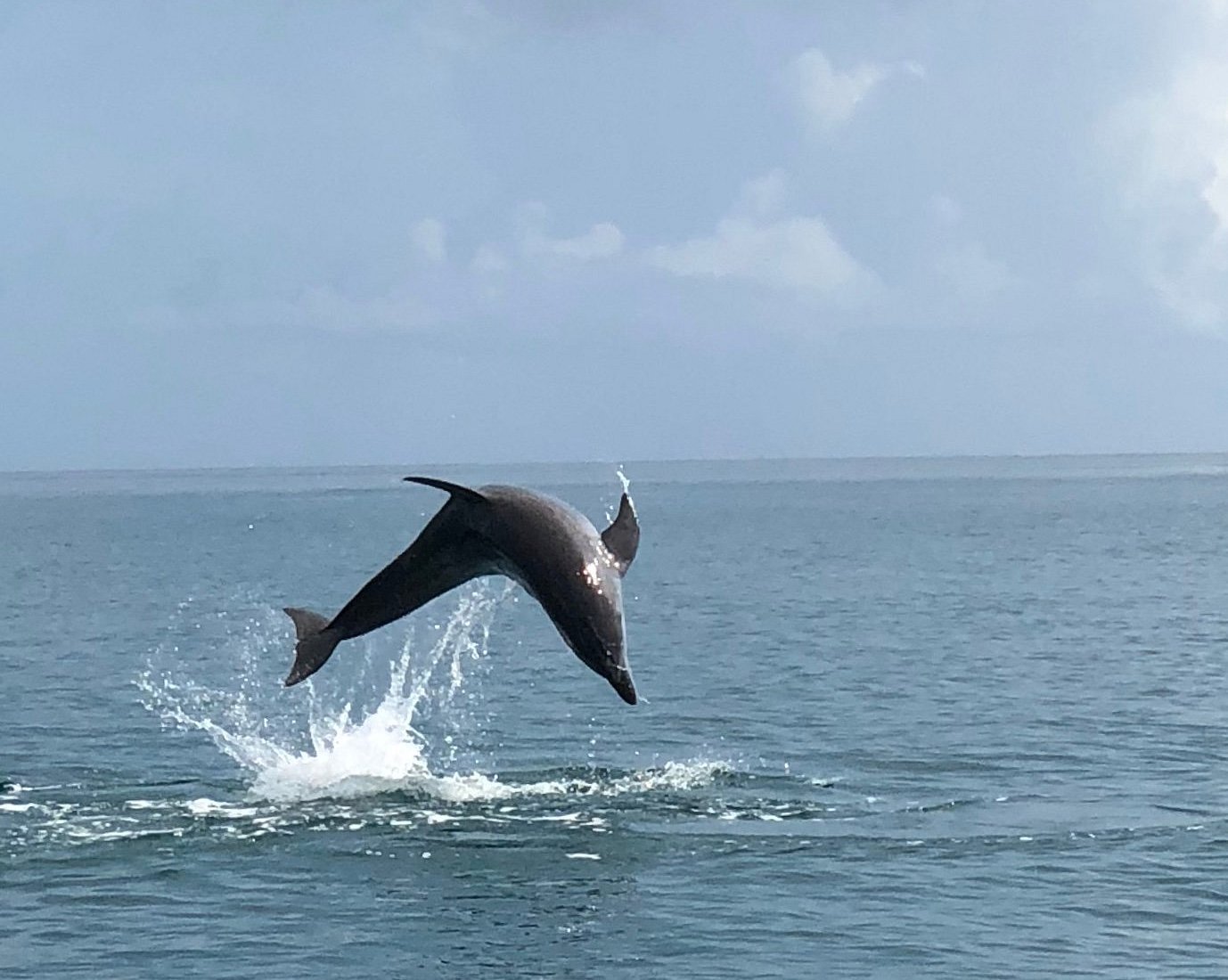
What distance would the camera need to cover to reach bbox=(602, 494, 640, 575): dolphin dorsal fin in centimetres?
2250

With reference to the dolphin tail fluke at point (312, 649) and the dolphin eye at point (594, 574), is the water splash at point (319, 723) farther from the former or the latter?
Answer: the dolphin eye at point (594, 574)

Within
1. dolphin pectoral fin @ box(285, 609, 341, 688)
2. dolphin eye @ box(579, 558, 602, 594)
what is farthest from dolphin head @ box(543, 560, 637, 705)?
dolphin pectoral fin @ box(285, 609, 341, 688)

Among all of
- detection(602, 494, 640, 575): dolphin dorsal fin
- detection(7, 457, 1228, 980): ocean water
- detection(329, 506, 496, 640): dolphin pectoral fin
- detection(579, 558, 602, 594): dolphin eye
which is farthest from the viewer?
detection(7, 457, 1228, 980): ocean water

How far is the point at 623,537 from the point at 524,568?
122 centimetres

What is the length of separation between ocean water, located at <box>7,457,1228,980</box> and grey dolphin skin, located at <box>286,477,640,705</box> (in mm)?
3705

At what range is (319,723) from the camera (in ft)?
151

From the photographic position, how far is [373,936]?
78.8ft

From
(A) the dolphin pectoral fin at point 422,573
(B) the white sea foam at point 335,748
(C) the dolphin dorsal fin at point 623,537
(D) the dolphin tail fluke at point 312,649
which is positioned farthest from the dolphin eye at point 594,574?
(B) the white sea foam at point 335,748

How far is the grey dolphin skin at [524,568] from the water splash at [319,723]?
17.6 ft

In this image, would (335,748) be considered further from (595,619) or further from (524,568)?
(595,619)

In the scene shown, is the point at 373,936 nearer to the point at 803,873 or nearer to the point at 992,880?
the point at 803,873

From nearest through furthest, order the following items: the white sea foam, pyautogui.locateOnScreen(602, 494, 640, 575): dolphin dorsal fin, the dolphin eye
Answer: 1. the dolphin eye
2. pyautogui.locateOnScreen(602, 494, 640, 575): dolphin dorsal fin
3. the white sea foam

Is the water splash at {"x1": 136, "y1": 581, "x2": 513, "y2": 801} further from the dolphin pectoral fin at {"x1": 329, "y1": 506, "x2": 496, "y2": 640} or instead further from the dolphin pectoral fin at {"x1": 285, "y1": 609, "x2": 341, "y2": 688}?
the dolphin pectoral fin at {"x1": 329, "y1": 506, "x2": 496, "y2": 640}

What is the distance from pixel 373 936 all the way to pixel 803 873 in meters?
5.96
